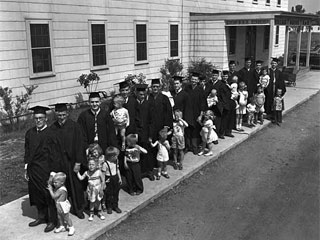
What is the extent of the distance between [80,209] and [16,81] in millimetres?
7819

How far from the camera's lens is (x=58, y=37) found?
14023mm

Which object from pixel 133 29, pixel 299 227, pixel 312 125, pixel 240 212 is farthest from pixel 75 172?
pixel 133 29

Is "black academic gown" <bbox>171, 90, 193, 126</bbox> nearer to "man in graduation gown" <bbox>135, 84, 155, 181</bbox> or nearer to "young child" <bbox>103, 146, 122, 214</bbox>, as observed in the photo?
"man in graduation gown" <bbox>135, 84, 155, 181</bbox>

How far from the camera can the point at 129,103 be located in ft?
24.3

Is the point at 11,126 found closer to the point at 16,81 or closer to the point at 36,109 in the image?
the point at 16,81

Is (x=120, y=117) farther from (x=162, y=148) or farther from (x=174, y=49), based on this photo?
(x=174, y=49)

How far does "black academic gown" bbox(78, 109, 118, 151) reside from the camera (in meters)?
6.32

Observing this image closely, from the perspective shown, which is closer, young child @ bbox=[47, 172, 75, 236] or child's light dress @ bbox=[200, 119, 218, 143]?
young child @ bbox=[47, 172, 75, 236]

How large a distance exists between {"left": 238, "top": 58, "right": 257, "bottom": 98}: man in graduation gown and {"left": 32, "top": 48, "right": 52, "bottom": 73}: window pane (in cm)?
663

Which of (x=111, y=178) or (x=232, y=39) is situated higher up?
(x=232, y=39)

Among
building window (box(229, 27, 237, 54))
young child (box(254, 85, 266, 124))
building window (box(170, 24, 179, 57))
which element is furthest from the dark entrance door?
young child (box(254, 85, 266, 124))

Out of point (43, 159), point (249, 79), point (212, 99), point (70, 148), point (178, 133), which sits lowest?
point (178, 133)

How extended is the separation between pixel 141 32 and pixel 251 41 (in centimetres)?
1128

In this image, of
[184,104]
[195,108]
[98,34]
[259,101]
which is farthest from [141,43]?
[184,104]
